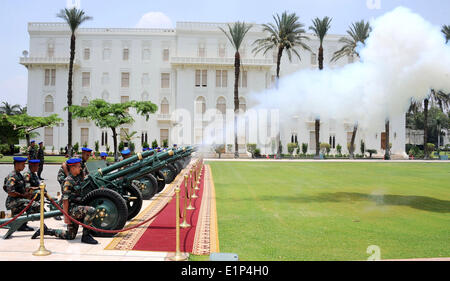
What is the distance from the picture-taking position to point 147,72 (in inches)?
2227

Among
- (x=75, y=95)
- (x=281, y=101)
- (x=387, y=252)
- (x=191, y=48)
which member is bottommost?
(x=387, y=252)

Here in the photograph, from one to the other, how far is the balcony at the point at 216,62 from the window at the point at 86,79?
484 inches

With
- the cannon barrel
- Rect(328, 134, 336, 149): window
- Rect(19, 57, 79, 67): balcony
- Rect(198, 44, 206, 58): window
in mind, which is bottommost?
the cannon barrel

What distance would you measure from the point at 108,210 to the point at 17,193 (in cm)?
203

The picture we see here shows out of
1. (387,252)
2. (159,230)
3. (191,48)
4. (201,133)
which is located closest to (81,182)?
(159,230)

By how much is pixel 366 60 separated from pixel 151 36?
1828 inches

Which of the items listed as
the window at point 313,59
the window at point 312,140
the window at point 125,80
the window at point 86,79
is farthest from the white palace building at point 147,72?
the window at point 312,140

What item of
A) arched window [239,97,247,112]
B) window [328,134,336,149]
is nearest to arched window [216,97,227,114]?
arched window [239,97,247,112]

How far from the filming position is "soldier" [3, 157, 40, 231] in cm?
808

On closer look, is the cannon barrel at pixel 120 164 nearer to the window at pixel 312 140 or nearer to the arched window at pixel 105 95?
the arched window at pixel 105 95

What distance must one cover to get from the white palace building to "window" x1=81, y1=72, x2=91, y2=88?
0.11 m

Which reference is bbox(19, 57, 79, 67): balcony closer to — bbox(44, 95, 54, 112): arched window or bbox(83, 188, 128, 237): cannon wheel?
bbox(44, 95, 54, 112): arched window

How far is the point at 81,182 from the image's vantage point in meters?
8.06
